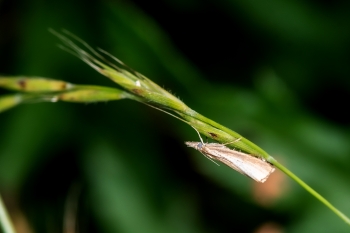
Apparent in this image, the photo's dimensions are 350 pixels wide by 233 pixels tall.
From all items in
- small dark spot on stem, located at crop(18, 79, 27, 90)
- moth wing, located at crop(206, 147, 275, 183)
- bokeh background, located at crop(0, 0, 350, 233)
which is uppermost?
bokeh background, located at crop(0, 0, 350, 233)

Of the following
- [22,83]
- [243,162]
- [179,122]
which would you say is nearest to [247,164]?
[243,162]

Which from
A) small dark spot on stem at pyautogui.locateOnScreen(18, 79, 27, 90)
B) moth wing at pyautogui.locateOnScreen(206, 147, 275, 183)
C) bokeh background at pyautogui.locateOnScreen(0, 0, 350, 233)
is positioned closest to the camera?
moth wing at pyautogui.locateOnScreen(206, 147, 275, 183)

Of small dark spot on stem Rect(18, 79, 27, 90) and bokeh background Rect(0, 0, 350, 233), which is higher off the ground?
bokeh background Rect(0, 0, 350, 233)

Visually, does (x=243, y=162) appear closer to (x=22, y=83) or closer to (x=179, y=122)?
(x=22, y=83)

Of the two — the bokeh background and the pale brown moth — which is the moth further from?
the bokeh background

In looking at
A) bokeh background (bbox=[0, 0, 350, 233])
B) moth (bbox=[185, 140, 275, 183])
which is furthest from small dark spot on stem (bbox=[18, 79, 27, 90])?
bokeh background (bbox=[0, 0, 350, 233])

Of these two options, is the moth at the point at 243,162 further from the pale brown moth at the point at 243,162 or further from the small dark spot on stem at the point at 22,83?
the small dark spot on stem at the point at 22,83

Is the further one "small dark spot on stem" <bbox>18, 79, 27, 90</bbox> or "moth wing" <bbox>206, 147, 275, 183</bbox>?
"small dark spot on stem" <bbox>18, 79, 27, 90</bbox>
